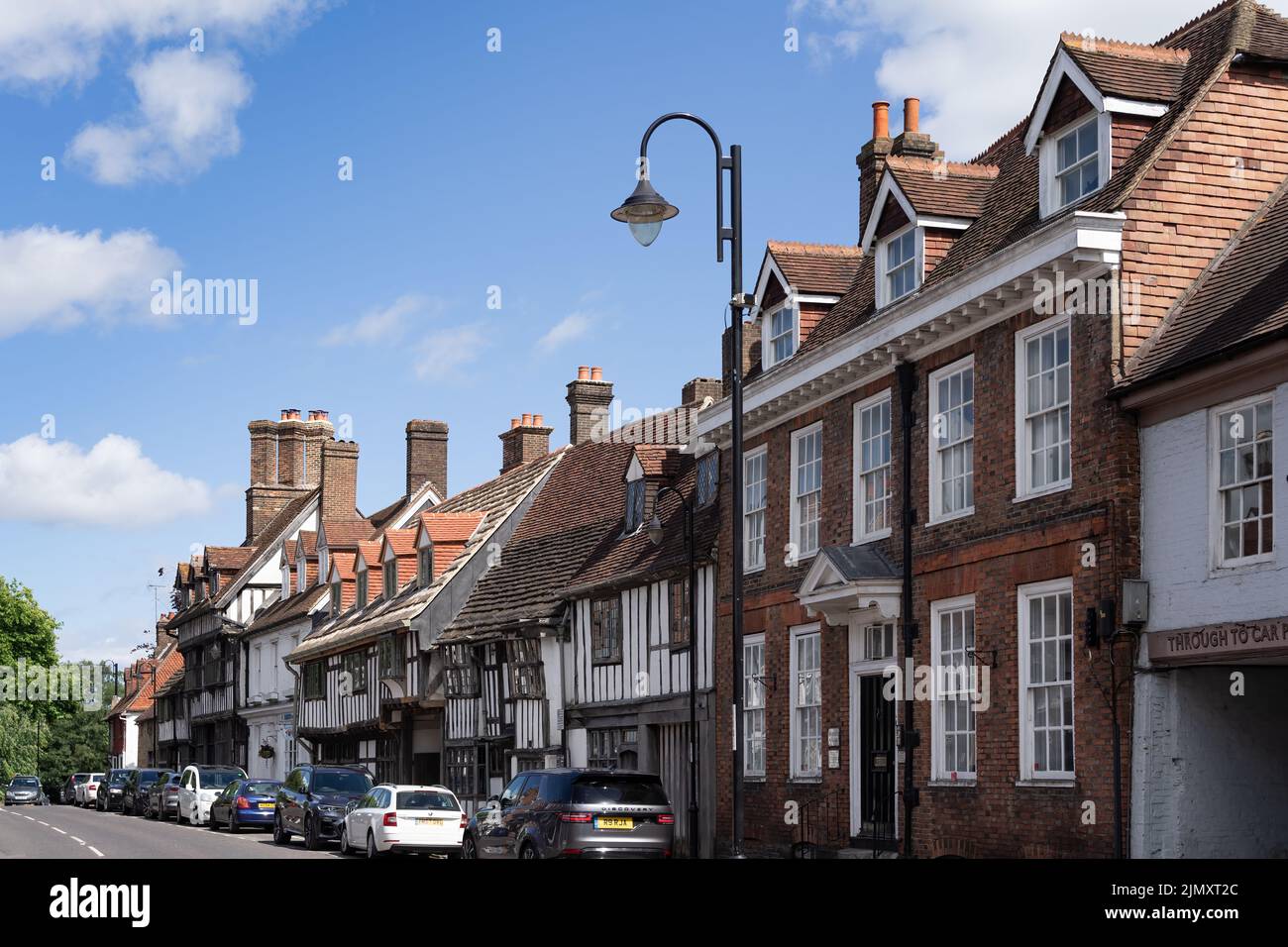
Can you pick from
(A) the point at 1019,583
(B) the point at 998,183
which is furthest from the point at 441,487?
(A) the point at 1019,583

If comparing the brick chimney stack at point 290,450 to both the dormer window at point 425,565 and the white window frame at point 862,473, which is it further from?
the white window frame at point 862,473

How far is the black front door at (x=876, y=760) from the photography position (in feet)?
72.2

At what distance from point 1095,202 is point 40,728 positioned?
8839 centimetres

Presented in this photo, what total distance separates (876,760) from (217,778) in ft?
107

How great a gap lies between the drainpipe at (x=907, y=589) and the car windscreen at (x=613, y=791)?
124 inches

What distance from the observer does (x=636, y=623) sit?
31359 mm

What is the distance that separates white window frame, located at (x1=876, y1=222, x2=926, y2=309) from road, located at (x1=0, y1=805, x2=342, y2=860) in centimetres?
1415

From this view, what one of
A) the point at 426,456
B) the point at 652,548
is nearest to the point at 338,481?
the point at 426,456

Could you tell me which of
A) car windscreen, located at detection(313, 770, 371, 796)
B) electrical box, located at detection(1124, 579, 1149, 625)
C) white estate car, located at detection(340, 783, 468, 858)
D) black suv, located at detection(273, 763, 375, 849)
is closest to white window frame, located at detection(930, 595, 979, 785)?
electrical box, located at detection(1124, 579, 1149, 625)

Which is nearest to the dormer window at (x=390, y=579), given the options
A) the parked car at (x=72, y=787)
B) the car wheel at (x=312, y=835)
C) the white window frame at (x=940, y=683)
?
the car wheel at (x=312, y=835)

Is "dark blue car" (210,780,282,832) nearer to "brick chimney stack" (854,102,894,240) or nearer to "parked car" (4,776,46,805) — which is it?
"brick chimney stack" (854,102,894,240)

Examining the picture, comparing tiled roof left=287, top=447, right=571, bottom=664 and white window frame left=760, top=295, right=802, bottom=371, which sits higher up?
white window frame left=760, top=295, right=802, bottom=371

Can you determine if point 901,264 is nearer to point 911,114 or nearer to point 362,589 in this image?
point 911,114

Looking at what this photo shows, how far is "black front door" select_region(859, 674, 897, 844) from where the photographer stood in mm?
22000
